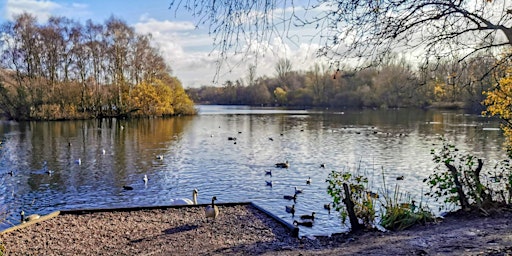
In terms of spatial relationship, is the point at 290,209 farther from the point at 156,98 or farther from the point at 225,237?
the point at 156,98

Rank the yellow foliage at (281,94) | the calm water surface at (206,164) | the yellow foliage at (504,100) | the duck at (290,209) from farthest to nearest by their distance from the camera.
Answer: the yellow foliage at (281,94)
the calm water surface at (206,164)
the duck at (290,209)
the yellow foliage at (504,100)

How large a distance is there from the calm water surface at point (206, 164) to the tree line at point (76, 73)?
12743mm

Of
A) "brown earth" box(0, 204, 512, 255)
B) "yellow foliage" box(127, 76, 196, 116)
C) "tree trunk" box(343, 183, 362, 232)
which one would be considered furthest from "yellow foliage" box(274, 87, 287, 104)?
"tree trunk" box(343, 183, 362, 232)

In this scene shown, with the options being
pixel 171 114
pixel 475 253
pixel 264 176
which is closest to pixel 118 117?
pixel 171 114

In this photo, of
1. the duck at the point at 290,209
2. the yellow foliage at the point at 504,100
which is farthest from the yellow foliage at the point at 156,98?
the yellow foliage at the point at 504,100

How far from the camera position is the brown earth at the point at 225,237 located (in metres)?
5.48

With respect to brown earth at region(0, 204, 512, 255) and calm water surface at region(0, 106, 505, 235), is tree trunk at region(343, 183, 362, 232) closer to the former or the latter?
brown earth at region(0, 204, 512, 255)

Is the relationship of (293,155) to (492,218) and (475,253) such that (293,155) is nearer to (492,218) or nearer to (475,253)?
(492,218)

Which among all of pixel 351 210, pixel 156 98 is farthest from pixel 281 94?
pixel 351 210

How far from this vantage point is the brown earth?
5477 mm

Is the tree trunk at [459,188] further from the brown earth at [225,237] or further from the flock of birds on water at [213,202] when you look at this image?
the flock of birds on water at [213,202]

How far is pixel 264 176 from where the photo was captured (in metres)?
16.5

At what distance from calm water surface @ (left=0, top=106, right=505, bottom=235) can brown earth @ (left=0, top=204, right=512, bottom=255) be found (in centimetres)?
126

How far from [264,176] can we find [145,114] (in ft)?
130
